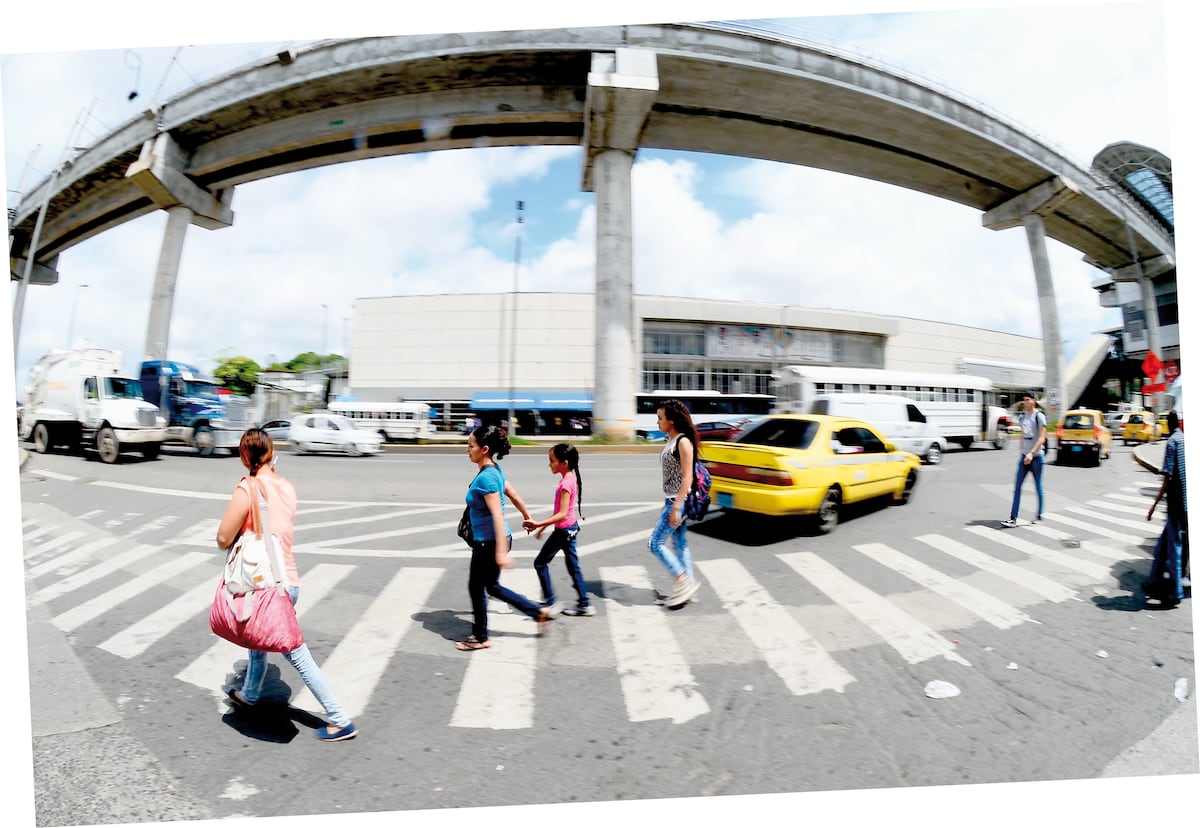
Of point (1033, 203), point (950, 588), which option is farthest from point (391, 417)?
point (1033, 203)

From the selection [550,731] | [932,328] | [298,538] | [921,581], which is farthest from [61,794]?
[932,328]

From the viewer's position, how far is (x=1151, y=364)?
3549 mm

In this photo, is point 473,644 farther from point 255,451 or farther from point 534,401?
point 534,401

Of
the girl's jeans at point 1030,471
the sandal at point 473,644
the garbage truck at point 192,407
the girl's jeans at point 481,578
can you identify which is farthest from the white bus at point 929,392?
the garbage truck at point 192,407

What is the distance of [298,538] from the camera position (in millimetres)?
3707

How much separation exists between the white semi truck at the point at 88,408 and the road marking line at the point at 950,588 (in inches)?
222

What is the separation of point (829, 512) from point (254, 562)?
381 cm

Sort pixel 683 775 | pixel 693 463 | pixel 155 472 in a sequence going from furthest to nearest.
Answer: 1. pixel 155 472
2. pixel 693 463
3. pixel 683 775

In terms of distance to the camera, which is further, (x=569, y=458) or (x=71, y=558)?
(x=71, y=558)

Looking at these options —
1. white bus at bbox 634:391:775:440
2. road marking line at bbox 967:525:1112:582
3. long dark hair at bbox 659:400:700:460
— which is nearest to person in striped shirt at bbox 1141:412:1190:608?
road marking line at bbox 967:525:1112:582

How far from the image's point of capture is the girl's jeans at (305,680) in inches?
92.3

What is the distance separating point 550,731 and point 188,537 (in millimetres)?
3233

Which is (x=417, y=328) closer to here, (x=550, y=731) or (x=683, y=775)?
(x=550, y=731)

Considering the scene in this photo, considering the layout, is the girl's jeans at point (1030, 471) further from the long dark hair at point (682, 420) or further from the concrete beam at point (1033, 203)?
the long dark hair at point (682, 420)
